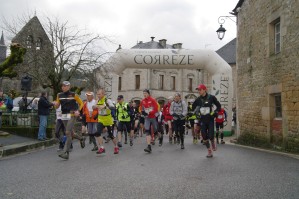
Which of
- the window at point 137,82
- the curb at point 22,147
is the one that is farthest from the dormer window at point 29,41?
the window at point 137,82

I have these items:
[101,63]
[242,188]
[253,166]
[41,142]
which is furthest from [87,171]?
[101,63]

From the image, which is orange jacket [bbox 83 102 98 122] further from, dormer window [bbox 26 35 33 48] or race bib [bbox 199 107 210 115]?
dormer window [bbox 26 35 33 48]

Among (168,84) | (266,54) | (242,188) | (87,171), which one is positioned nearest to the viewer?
(242,188)

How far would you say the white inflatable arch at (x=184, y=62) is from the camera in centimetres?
1848

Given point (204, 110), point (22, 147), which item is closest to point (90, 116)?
point (22, 147)

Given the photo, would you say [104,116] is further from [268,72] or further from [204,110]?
[268,72]

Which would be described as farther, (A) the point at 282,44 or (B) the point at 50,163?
(A) the point at 282,44

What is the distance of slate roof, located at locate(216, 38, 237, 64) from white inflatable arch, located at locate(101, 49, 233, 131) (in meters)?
20.5

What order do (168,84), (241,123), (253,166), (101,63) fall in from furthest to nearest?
(168,84) → (101,63) → (241,123) → (253,166)

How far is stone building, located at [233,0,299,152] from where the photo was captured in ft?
36.5

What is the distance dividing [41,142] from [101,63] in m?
9.49

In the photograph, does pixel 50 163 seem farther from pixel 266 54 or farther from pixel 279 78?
pixel 266 54

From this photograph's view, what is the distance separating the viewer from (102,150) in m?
9.55

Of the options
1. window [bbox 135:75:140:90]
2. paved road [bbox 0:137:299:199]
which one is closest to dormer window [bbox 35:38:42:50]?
paved road [bbox 0:137:299:199]
